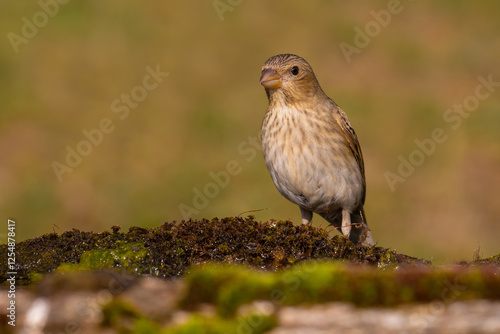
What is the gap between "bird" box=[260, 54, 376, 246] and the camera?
8.14 m

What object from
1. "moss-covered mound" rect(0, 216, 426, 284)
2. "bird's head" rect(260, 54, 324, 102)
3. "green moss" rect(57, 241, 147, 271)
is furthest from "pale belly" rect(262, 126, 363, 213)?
"green moss" rect(57, 241, 147, 271)

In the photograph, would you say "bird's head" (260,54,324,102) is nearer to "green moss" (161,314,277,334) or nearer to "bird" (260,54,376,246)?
"bird" (260,54,376,246)

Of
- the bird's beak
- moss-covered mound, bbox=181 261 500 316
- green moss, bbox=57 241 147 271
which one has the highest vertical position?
the bird's beak

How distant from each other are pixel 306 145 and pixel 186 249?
133 inches

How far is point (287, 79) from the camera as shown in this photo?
335 inches

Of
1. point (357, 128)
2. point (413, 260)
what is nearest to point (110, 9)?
point (357, 128)

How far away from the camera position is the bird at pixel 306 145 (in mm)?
8141

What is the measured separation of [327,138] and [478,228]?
823 centimetres

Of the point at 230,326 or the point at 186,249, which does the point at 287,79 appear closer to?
the point at 186,249

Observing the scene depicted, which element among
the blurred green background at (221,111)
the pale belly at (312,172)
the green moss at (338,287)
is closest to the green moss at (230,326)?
the green moss at (338,287)

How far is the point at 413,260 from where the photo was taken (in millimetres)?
5863

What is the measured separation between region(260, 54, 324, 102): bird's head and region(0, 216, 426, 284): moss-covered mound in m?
3.13

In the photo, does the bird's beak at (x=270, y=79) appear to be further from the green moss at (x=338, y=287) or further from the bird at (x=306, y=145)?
the green moss at (x=338, y=287)

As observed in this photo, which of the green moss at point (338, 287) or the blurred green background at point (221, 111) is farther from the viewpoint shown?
the blurred green background at point (221, 111)
